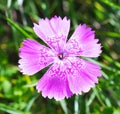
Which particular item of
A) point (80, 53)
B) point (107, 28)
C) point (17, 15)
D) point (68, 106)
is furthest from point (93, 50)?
point (17, 15)

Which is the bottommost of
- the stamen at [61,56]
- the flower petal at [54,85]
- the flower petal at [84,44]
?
the flower petal at [54,85]

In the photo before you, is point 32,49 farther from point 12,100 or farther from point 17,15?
point 17,15

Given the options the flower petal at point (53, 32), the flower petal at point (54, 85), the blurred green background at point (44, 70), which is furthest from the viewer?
the blurred green background at point (44, 70)

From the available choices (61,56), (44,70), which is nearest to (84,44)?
(61,56)

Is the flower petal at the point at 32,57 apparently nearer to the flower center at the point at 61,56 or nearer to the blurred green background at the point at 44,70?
the flower center at the point at 61,56

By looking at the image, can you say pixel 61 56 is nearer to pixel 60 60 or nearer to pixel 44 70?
pixel 60 60

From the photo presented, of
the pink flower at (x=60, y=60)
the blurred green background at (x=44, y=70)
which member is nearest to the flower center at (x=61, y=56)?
the pink flower at (x=60, y=60)
